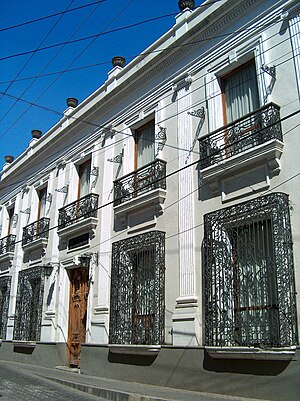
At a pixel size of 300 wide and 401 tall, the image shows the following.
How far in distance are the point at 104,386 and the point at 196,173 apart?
5026mm

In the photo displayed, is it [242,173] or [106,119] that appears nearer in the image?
[242,173]

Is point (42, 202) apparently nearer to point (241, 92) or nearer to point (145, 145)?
point (145, 145)

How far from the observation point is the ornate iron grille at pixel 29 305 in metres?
15.6

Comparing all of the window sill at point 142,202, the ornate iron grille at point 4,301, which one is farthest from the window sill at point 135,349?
the ornate iron grille at point 4,301

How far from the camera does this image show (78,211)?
14.5 metres

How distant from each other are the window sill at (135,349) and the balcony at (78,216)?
3.76 metres

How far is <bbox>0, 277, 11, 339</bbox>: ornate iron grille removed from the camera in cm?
1788

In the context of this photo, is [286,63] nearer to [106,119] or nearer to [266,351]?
[266,351]

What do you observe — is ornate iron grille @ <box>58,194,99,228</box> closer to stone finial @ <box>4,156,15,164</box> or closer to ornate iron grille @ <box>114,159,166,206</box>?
ornate iron grille @ <box>114,159,166,206</box>

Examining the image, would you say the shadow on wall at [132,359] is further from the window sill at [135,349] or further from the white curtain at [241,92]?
the white curtain at [241,92]

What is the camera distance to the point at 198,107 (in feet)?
36.1

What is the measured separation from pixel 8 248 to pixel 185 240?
36.6 ft

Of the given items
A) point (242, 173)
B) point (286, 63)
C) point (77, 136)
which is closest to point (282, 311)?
point (242, 173)

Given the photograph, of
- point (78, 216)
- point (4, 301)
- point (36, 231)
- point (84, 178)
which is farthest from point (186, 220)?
point (4, 301)
